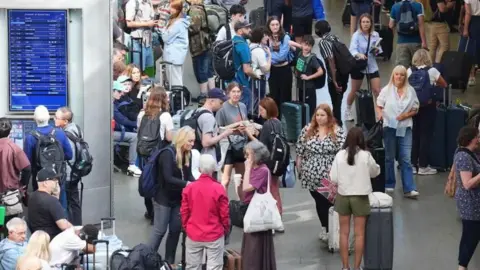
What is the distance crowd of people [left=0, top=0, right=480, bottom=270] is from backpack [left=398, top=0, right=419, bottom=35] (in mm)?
1871

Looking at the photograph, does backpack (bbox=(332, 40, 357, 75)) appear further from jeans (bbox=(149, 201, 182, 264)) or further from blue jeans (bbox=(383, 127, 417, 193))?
jeans (bbox=(149, 201, 182, 264))

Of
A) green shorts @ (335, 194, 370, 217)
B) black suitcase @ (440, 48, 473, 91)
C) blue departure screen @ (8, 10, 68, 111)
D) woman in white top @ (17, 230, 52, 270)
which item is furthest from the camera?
black suitcase @ (440, 48, 473, 91)

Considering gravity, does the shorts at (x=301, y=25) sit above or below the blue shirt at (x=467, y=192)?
above

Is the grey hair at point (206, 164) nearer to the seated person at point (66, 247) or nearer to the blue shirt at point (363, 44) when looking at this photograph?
the seated person at point (66, 247)

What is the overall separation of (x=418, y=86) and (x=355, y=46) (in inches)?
98.2

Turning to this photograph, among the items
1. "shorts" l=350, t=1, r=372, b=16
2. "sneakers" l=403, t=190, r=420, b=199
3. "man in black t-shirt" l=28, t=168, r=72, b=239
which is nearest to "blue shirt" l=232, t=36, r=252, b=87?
"sneakers" l=403, t=190, r=420, b=199

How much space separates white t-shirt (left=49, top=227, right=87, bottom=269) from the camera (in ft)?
44.4

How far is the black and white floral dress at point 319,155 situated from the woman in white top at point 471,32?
8.61 m

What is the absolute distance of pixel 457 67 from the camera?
23.6 meters

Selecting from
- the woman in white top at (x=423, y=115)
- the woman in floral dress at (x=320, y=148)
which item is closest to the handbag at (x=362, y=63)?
the woman in white top at (x=423, y=115)

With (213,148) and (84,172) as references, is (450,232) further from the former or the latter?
(84,172)

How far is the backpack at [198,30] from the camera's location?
21.0m

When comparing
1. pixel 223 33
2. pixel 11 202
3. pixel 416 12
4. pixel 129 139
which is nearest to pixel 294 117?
pixel 223 33

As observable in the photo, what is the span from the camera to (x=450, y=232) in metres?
16.6
